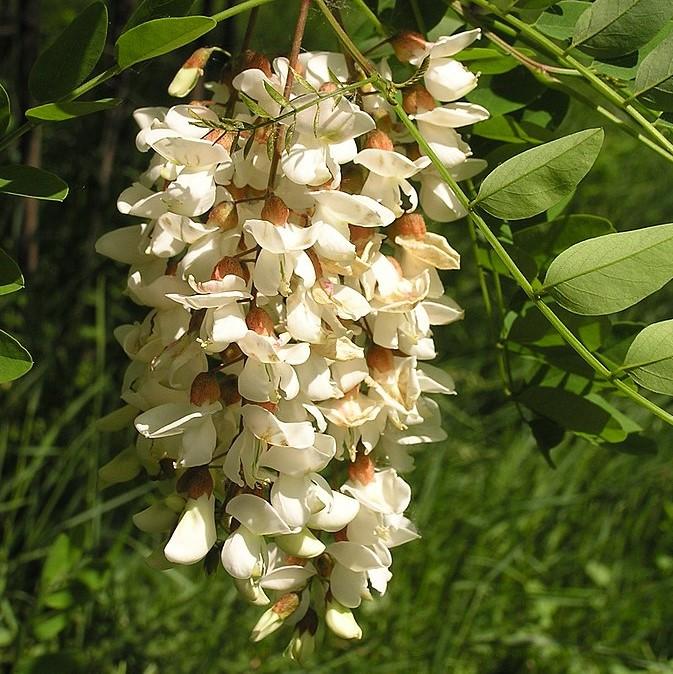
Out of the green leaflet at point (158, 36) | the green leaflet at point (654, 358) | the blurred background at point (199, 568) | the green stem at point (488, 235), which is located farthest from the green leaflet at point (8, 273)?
the blurred background at point (199, 568)

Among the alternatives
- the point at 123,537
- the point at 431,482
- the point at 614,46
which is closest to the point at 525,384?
the point at 614,46

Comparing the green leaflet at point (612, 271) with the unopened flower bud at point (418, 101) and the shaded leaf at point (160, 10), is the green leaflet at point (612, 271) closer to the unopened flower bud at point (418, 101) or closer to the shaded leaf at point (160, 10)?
the unopened flower bud at point (418, 101)

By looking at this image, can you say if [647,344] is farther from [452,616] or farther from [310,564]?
[452,616]

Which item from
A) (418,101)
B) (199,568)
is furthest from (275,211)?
(199,568)

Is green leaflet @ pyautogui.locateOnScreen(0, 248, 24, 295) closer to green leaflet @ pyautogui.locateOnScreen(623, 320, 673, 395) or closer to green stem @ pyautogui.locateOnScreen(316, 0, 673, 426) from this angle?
green stem @ pyautogui.locateOnScreen(316, 0, 673, 426)

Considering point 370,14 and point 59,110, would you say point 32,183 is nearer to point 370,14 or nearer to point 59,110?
point 59,110

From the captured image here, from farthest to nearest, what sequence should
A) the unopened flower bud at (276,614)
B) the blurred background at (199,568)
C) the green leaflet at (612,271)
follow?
the blurred background at (199,568)
the unopened flower bud at (276,614)
the green leaflet at (612,271)
